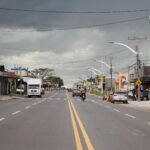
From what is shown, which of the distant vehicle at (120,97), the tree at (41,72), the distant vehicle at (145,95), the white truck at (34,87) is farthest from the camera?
the tree at (41,72)

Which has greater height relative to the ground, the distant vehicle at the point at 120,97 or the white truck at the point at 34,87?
the white truck at the point at 34,87

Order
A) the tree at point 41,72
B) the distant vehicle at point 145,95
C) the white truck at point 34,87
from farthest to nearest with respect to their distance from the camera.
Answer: the tree at point 41,72, the white truck at point 34,87, the distant vehicle at point 145,95

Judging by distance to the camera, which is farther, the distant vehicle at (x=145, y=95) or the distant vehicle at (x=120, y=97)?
the distant vehicle at (x=145, y=95)

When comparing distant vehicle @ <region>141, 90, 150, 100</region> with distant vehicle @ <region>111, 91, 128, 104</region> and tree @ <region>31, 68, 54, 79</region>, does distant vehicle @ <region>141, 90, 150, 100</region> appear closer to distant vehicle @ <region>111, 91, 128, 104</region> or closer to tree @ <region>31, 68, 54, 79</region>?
distant vehicle @ <region>111, 91, 128, 104</region>

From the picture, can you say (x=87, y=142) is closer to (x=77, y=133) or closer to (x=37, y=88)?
(x=77, y=133)

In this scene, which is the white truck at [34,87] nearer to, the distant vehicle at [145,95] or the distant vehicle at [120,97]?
the distant vehicle at [145,95]

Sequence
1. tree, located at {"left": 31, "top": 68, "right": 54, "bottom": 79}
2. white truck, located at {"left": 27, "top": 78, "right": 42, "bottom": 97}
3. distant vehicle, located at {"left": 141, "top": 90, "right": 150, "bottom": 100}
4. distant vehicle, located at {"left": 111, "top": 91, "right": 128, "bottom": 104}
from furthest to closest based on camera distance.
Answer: tree, located at {"left": 31, "top": 68, "right": 54, "bottom": 79}
white truck, located at {"left": 27, "top": 78, "right": 42, "bottom": 97}
distant vehicle, located at {"left": 141, "top": 90, "right": 150, "bottom": 100}
distant vehicle, located at {"left": 111, "top": 91, "right": 128, "bottom": 104}

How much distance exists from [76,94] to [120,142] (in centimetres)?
6212

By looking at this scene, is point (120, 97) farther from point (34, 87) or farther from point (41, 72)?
point (41, 72)

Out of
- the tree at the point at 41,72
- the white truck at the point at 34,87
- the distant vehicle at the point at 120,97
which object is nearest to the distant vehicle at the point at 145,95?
the distant vehicle at the point at 120,97

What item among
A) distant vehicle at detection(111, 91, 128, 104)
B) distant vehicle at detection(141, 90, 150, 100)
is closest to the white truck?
distant vehicle at detection(141, 90, 150, 100)

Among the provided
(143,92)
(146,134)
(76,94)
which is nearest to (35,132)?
(146,134)

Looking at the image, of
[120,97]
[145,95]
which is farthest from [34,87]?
[120,97]

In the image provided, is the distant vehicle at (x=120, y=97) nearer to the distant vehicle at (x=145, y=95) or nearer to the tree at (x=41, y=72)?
the distant vehicle at (x=145, y=95)
